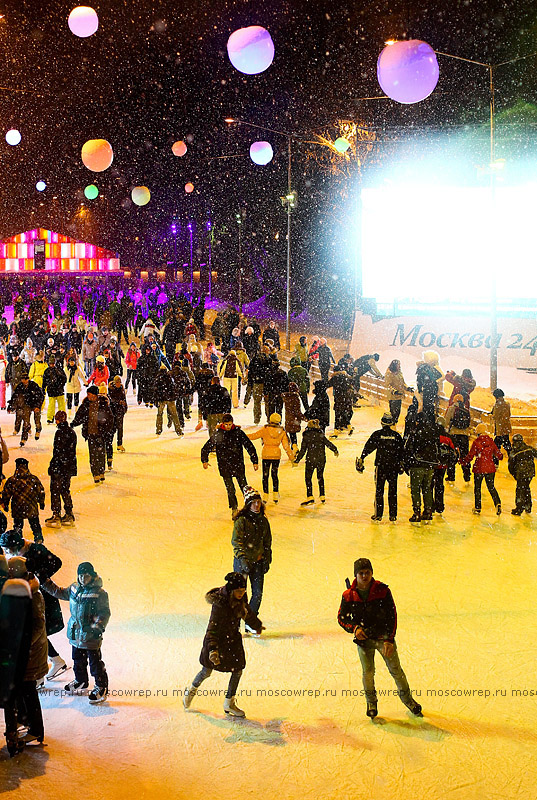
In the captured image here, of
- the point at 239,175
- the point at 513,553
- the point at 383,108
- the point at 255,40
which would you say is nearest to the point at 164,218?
the point at 239,175

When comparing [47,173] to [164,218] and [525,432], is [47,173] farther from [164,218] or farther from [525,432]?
[525,432]

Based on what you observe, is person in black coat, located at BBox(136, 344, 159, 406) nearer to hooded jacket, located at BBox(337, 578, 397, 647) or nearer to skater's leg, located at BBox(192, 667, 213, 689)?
skater's leg, located at BBox(192, 667, 213, 689)

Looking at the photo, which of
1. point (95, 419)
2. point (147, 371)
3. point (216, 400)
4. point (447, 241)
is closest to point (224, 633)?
point (95, 419)

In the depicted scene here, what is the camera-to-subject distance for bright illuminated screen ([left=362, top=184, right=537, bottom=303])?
22.7m

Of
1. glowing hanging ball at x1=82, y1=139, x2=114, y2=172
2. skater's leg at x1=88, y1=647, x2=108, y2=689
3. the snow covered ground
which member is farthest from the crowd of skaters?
glowing hanging ball at x1=82, y1=139, x2=114, y2=172

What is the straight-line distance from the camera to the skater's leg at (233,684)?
19.7ft

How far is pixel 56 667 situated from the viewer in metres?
6.74

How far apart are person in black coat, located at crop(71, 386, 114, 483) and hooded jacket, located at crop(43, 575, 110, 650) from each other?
241 inches

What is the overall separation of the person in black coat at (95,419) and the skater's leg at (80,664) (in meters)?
6.12

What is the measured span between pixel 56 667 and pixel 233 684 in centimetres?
159

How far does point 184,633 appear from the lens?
7.54 m

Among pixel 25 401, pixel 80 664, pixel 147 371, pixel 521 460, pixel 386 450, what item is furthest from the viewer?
pixel 147 371

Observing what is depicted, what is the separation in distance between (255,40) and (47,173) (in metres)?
54.0

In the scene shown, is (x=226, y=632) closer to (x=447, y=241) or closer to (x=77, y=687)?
(x=77, y=687)
